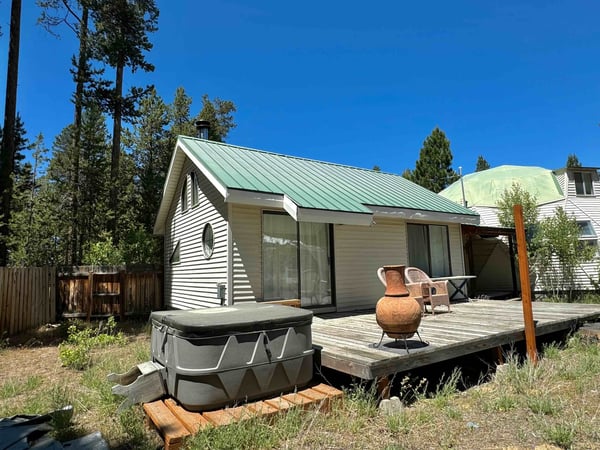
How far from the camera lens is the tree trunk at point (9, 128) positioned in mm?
10867

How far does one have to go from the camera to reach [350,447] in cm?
299

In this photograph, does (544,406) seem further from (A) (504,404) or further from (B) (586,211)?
(B) (586,211)

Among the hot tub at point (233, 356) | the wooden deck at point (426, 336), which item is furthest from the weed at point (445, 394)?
the hot tub at point (233, 356)

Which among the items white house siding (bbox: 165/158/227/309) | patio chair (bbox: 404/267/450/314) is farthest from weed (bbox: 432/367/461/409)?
white house siding (bbox: 165/158/227/309)

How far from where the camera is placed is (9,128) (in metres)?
11.3

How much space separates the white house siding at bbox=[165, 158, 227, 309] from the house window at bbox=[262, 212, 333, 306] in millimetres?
926

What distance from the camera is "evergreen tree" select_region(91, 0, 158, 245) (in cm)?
1395

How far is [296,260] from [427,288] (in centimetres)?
284

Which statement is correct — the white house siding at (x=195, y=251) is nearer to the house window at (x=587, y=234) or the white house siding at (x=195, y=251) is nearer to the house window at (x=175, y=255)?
the house window at (x=175, y=255)

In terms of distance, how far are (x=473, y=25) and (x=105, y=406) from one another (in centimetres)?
1552

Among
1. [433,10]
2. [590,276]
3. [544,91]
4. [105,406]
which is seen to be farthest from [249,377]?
[544,91]

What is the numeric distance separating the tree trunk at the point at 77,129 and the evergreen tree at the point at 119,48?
0.45m

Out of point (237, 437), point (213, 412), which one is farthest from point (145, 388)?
point (237, 437)

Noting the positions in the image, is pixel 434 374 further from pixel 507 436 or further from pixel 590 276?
pixel 590 276
